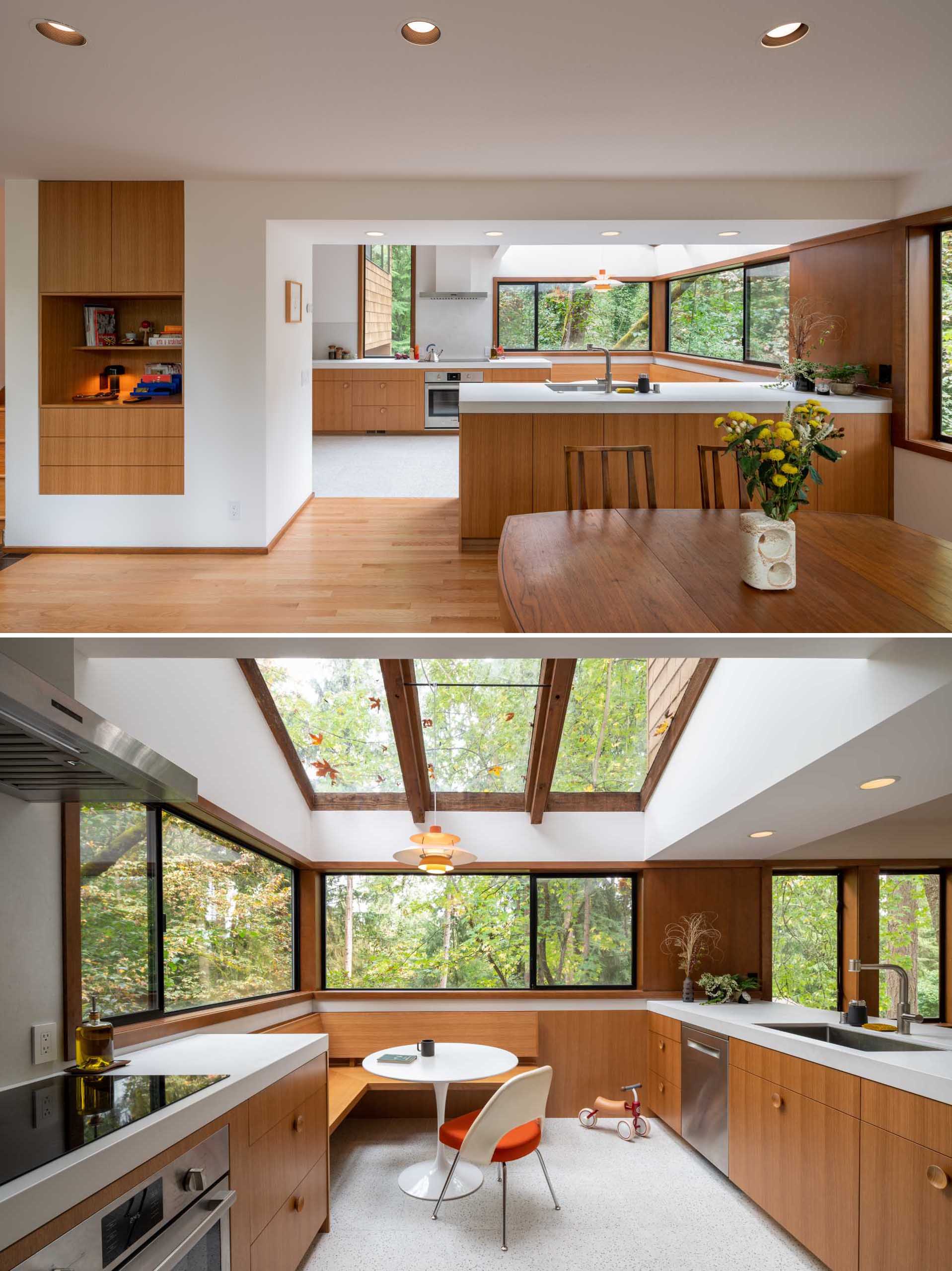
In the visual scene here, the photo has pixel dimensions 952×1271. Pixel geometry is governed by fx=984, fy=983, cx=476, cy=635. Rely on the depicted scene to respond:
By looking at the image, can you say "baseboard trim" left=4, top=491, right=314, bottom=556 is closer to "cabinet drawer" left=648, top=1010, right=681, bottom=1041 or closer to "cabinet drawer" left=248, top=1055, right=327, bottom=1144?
"cabinet drawer" left=248, top=1055, right=327, bottom=1144

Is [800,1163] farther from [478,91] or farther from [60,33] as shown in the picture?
[60,33]

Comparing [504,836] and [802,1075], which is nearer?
[802,1075]

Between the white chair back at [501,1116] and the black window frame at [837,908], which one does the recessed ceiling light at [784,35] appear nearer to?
the white chair back at [501,1116]

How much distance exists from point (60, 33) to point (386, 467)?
574 centimetres

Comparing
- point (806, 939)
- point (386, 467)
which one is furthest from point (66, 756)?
point (386, 467)

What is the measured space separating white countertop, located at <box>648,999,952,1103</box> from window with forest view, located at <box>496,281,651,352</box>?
28.6 feet

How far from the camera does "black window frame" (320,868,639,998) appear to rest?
22.6 ft

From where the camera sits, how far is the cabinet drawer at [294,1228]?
11.1ft

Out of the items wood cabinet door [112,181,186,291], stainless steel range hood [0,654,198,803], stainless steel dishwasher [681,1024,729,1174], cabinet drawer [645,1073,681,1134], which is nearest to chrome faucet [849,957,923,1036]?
stainless steel dishwasher [681,1024,729,1174]

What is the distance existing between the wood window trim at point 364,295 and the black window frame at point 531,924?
23.0ft

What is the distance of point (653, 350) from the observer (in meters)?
12.5

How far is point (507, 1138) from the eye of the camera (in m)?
4.84

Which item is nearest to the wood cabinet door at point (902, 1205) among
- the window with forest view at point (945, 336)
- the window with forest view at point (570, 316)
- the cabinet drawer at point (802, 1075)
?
the cabinet drawer at point (802, 1075)

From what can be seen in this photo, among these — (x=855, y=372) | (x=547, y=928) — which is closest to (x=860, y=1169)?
(x=547, y=928)
